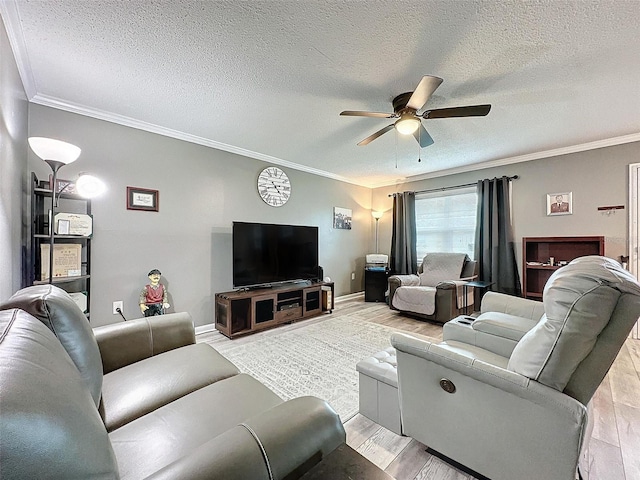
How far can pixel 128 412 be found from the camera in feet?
3.59

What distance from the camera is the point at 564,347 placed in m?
0.99

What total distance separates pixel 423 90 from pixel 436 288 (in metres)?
2.74

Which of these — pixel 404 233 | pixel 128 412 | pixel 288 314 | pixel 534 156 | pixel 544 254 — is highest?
pixel 534 156

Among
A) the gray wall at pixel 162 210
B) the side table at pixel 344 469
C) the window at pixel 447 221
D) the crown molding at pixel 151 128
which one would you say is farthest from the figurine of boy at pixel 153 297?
the window at pixel 447 221

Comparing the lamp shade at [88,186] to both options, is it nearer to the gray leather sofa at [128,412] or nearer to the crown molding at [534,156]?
the gray leather sofa at [128,412]

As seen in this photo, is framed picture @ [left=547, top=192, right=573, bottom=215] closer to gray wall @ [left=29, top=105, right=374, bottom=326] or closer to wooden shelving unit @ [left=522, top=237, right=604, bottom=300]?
wooden shelving unit @ [left=522, top=237, right=604, bottom=300]

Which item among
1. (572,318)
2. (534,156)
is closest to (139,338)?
(572,318)

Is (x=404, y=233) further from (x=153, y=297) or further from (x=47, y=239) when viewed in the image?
(x=47, y=239)

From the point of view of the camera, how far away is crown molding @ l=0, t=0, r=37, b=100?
147cm

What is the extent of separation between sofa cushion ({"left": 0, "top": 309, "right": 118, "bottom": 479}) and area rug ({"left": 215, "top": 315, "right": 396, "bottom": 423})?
1489 millimetres

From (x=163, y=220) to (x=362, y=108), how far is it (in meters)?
2.49

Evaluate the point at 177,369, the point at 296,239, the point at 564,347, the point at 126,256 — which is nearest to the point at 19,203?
the point at 126,256

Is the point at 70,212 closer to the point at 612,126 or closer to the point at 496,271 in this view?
the point at 496,271

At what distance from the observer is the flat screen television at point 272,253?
11.2ft
